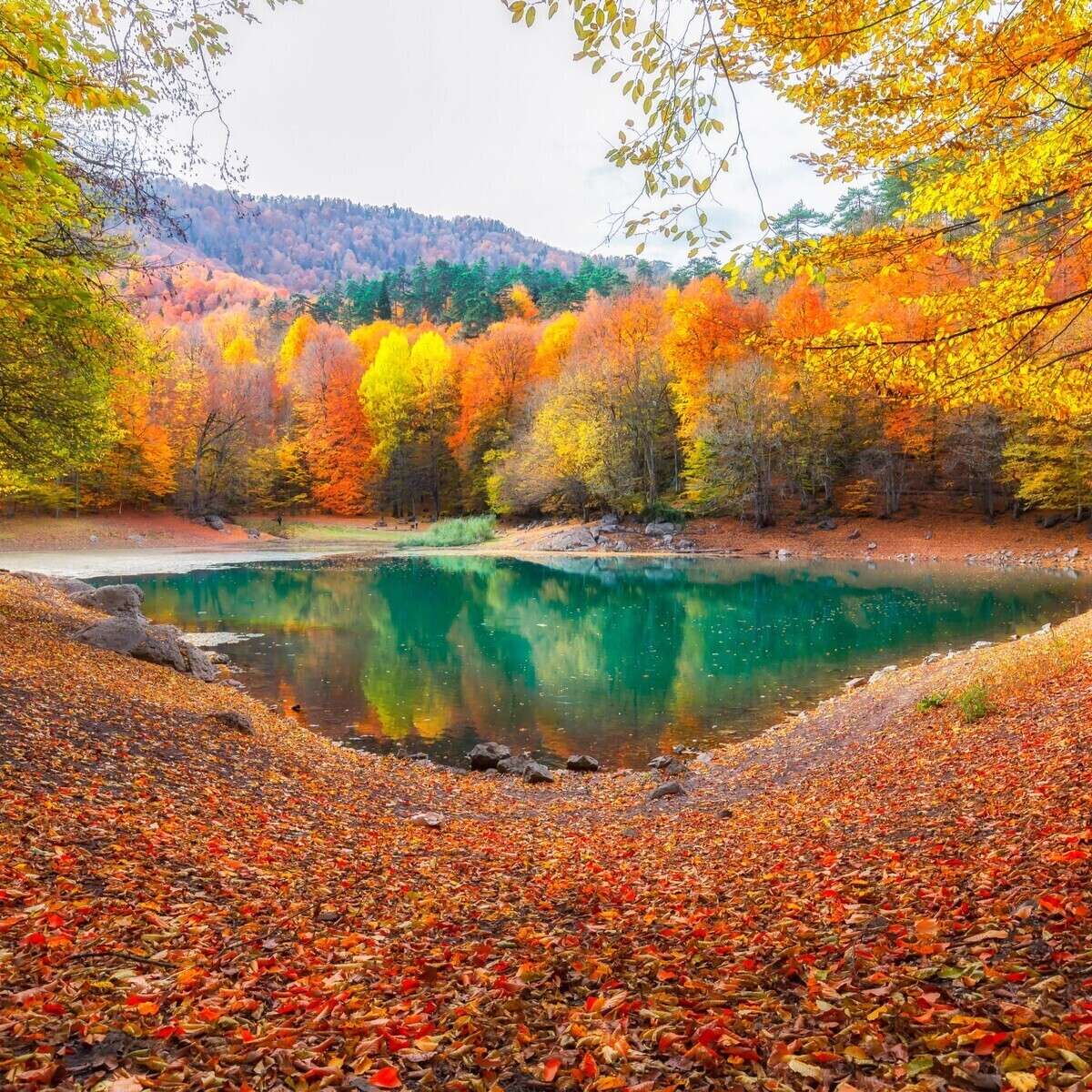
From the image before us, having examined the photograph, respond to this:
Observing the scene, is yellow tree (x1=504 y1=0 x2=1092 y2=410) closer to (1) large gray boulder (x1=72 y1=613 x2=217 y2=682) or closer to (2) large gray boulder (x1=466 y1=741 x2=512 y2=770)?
(2) large gray boulder (x1=466 y1=741 x2=512 y2=770)

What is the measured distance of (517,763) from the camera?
9.91m

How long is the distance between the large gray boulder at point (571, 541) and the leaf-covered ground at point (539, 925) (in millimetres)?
34622

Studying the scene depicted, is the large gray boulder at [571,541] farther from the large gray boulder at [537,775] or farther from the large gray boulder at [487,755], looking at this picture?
the large gray boulder at [537,775]

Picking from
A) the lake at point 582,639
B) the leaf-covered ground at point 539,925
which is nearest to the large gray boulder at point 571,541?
the lake at point 582,639

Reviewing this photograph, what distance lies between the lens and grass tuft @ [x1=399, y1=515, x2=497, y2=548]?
149 feet

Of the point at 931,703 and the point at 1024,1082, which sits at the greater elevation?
the point at 1024,1082

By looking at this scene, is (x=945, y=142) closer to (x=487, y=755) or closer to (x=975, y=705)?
(x=975, y=705)

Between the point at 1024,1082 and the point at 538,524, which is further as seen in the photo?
the point at 538,524

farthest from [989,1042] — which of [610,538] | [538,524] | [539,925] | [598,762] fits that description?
[538,524]

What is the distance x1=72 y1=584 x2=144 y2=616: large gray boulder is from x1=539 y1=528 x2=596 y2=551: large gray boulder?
2854 centimetres

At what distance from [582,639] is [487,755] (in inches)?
361

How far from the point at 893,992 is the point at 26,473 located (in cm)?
1507

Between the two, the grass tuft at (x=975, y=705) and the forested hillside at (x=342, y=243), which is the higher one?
the forested hillside at (x=342, y=243)

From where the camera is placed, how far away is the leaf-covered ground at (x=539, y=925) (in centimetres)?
239
